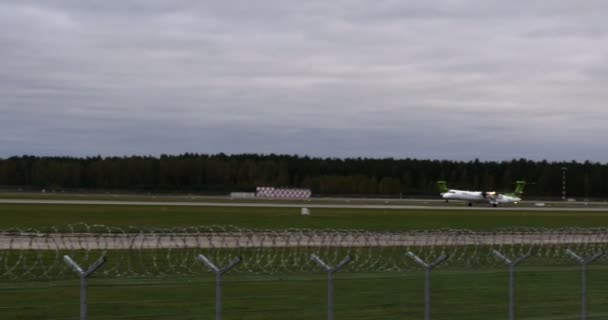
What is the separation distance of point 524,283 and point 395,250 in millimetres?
13842

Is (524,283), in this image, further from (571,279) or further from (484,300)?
(484,300)

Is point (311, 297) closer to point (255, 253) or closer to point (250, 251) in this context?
point (255, 253)

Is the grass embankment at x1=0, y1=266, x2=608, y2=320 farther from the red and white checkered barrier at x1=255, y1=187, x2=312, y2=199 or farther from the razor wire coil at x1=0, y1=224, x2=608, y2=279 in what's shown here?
the red and white checkered barrier at x1=255, y1=187, x2=312, y2=199

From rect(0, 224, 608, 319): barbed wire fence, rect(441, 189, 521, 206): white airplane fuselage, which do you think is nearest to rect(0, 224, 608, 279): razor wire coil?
rect(0, 224, 608, 319): barbed wire fence

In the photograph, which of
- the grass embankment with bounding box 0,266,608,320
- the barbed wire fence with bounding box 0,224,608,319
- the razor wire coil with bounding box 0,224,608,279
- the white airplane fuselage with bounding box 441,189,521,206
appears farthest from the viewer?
the white airplane fuselage with bounding box 441,189,521,206

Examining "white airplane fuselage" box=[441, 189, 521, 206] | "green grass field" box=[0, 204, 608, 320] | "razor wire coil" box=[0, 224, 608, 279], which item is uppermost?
"white airplane fuselage" box=[441, 189, 521, 206]

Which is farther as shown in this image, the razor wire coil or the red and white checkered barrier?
the red and white checkered barrier

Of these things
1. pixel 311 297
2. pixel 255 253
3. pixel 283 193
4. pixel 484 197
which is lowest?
pixel 255 253

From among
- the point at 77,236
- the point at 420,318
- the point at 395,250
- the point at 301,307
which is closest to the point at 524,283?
the point at 420,318

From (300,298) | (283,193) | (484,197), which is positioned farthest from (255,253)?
(283,193)

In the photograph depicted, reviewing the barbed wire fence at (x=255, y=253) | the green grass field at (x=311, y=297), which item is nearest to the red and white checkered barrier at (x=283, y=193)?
the barbed wire fence at (x=255, y=253)

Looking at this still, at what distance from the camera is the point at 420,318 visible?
Result: 1583cm

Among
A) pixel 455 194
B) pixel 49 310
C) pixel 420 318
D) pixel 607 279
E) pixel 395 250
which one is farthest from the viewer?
pixel 455 194

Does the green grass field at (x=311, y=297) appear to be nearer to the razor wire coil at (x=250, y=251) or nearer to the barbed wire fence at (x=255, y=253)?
the barbed wire fence at (x=255, y=253)
